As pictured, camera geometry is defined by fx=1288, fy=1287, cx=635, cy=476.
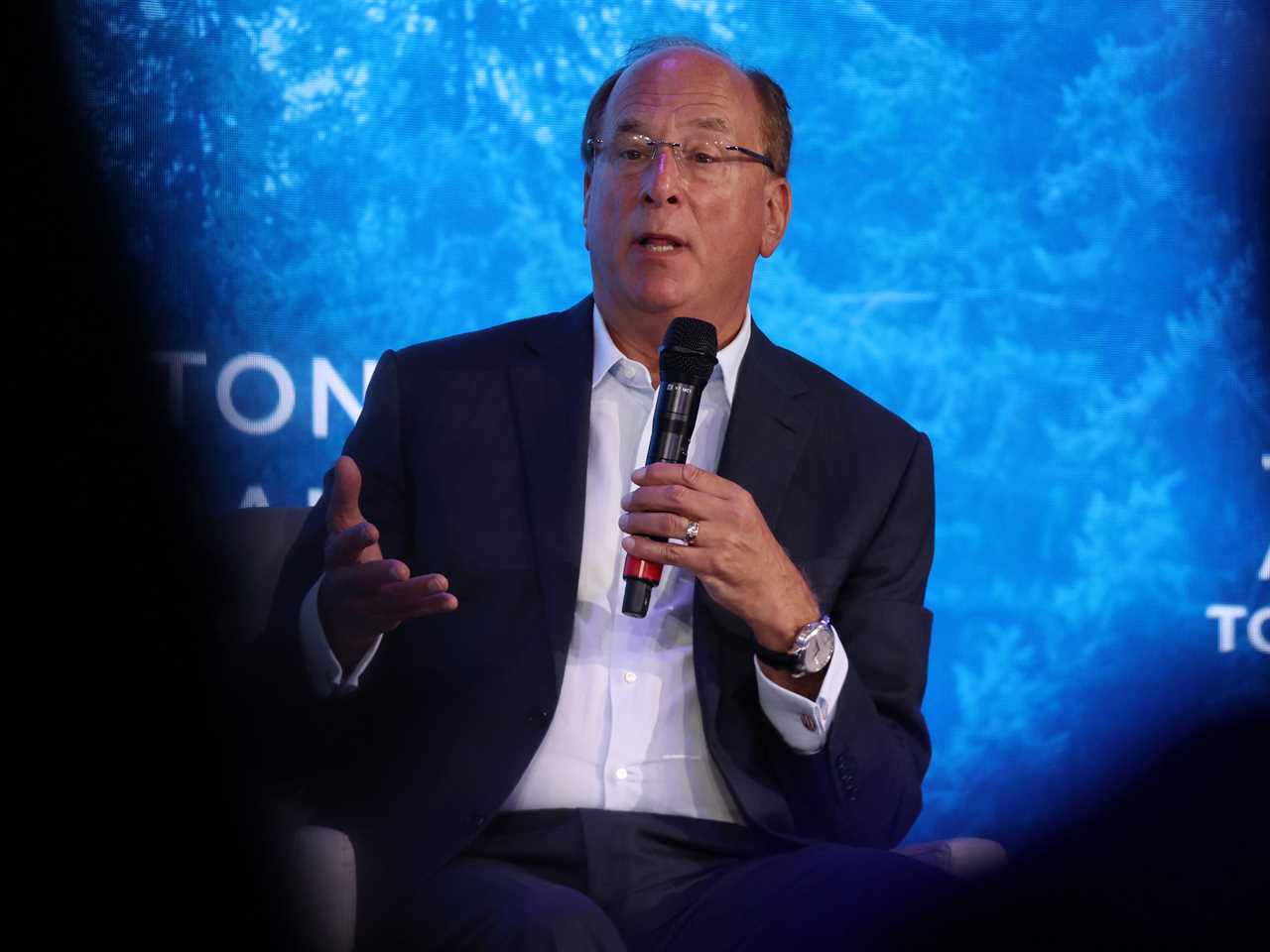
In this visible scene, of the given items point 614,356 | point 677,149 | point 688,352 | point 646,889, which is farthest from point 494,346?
point 646,889

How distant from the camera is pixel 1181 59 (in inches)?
126

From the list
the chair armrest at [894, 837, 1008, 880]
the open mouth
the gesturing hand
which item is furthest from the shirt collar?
the chair armrest at [894, 837, 1008, 880]

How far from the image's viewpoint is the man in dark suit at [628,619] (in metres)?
1.63

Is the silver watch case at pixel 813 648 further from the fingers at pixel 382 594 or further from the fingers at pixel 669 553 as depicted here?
the fingers at pixel 382 594

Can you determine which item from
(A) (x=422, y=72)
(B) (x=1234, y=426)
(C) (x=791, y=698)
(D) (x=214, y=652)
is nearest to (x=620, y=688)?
(C) (x=791, y=698)

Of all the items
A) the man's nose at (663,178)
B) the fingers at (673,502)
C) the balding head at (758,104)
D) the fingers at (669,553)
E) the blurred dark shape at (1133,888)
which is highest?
the balding head at (758,104)

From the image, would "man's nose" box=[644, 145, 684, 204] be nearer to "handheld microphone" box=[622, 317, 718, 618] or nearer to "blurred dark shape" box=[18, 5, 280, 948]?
"handheld microphone" box=[622, 317, 718, 618]

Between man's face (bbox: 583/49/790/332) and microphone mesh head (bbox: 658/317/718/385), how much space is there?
373 millimetres

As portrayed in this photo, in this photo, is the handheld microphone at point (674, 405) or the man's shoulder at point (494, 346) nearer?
the handheld microphone at point (674, 405)

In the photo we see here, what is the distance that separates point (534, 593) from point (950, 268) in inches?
66.6

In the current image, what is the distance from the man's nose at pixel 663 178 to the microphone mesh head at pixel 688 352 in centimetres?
43

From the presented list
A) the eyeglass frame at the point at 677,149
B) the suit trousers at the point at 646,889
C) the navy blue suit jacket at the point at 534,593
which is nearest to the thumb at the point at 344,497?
the navy blue suit jacket at the point at 534,593

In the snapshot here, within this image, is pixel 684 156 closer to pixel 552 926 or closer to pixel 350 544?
pixel 350 544

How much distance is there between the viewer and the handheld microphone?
1.52 metres
